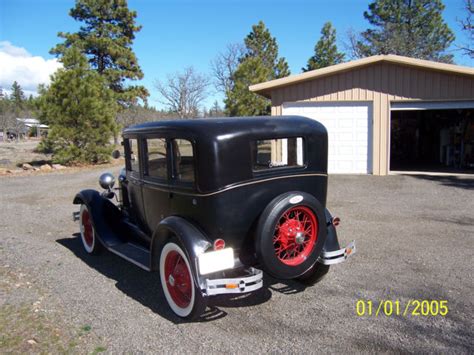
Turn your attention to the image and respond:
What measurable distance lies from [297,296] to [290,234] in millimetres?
833

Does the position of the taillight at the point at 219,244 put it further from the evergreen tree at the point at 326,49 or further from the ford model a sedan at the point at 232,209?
the evergreen tree at the point at 326,49

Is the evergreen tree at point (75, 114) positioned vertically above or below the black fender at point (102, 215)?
above

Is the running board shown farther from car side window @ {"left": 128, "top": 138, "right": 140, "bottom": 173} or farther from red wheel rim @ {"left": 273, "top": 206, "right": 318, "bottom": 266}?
red wheel rim @ {"left": 273, "top": 206, "right": 318, "bottom": 266}

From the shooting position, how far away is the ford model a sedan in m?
3.51

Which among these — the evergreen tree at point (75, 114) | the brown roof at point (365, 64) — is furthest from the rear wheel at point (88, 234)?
the evergreen tree at point (75, 114)

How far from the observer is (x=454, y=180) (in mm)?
11703

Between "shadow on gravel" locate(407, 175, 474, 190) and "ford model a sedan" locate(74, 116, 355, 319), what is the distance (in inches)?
315

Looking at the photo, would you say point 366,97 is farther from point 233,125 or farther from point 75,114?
point 75,114

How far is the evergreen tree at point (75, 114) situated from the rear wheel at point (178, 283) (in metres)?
14.2

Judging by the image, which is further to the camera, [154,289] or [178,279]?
[154,289]

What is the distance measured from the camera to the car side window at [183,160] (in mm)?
3768

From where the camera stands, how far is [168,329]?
3549 millimetres

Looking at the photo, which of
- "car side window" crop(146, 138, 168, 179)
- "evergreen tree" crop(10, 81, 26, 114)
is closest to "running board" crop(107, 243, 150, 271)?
"car side window" crop(146, 138, 168, 179)

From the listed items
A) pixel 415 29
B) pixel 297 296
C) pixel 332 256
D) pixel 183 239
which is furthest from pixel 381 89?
pixel 415 29
